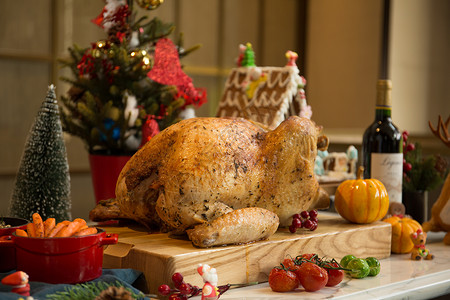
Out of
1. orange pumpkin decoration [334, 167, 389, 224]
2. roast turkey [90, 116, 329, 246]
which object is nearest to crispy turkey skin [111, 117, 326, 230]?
roast turkey [90, 116, 329, 246]

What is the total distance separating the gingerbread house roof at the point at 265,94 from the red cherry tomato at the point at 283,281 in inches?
37.3

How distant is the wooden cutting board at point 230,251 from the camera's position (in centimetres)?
120

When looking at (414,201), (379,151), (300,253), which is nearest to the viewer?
(300,253)

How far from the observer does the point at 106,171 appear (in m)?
2.24

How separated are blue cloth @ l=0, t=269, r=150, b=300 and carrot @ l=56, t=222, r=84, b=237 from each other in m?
0.09

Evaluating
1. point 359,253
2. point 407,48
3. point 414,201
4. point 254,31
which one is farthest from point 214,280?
point 254,31

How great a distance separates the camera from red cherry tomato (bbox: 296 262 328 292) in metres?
1.24

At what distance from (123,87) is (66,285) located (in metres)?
1.26

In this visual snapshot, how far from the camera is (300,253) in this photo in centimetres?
140

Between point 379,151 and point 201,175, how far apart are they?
0.76 meters

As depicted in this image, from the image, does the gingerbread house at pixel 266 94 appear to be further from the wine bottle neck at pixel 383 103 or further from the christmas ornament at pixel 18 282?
the christmas ornament at pixel 18 282

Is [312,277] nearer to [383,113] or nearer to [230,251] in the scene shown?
[230,251]

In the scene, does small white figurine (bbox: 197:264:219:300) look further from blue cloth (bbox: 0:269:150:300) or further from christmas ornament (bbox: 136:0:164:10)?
christmas ornament (bbox: 136:0:164:10)

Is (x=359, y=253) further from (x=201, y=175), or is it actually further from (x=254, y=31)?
(x=254, y=31)
